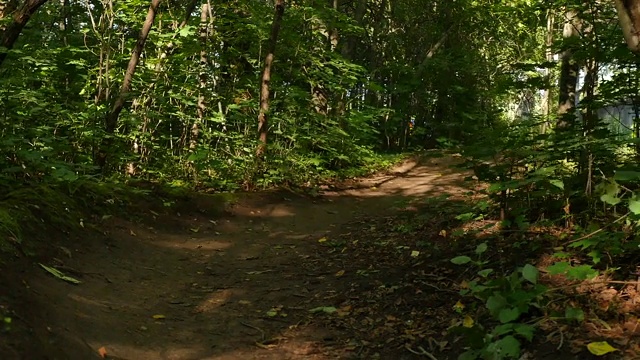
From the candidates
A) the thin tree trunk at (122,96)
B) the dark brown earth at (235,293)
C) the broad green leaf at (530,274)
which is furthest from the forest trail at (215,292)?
the thin tree trunk at (122,96)

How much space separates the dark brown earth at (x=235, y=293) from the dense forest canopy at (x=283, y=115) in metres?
0.69

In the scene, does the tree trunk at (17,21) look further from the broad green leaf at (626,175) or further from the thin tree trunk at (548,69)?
the broad green leaf at (626,175)

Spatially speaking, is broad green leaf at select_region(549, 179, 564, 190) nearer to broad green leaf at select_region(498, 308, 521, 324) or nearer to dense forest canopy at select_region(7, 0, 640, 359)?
dense forest canopy at select_region(7, 0, 640, 359)

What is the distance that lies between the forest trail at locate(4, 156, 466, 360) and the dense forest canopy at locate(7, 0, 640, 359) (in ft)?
2.85

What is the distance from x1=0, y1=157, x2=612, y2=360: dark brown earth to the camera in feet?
11.4

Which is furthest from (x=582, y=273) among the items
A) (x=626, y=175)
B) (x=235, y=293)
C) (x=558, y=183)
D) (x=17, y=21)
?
(x=17, y=21)

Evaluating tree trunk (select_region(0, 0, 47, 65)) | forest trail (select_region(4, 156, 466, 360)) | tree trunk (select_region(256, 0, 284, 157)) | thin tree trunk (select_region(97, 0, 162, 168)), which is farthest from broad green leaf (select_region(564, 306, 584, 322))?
tree trunk (select_region(256, 0, 284, 157))

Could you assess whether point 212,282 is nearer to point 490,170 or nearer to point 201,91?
point 490,170

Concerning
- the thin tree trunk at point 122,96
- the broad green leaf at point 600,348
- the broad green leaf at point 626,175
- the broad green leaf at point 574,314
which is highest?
the thin tree trunk at point 122,96

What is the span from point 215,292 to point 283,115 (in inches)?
248

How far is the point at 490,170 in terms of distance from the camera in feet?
16.0

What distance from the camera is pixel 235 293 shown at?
16.5 feet

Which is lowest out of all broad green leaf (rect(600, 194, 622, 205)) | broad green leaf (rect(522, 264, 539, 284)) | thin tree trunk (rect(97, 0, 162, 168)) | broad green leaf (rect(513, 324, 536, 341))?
broad green leaf (rect(513, 324, 536, 341))

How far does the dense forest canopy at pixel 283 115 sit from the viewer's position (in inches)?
154
